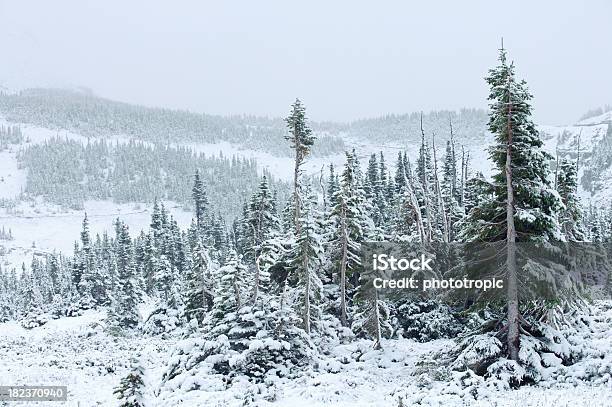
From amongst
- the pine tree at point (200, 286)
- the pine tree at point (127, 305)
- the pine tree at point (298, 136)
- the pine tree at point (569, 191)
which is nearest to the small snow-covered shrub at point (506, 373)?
the pine tree at point (298, 136)

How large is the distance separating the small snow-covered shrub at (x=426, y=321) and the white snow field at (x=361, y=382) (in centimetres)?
182

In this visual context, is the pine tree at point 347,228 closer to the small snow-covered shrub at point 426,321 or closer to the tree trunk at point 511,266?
the small snow-covered shrub at point 426,321

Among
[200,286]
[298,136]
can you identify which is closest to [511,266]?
[298,136]

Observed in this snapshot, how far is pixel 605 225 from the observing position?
82.5m

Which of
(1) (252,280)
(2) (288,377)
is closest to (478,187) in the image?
(2) (288,377)

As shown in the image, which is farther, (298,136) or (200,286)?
(200,286)

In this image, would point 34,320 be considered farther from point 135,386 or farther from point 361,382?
point 135,386

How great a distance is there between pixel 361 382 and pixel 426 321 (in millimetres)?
10019

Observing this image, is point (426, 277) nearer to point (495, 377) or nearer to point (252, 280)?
point (252, 280)

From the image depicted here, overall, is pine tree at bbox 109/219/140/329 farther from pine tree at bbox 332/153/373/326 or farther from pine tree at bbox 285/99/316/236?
pine tree at bbox 332/153/373/326

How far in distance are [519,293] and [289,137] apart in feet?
58.2

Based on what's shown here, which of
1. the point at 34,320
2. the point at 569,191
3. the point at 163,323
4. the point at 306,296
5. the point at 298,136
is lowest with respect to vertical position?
the point at 34,320

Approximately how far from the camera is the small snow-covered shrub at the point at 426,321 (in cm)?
2745

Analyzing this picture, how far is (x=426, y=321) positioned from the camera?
2778 centimetres
